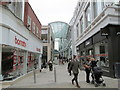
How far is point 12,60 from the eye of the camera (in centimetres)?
966

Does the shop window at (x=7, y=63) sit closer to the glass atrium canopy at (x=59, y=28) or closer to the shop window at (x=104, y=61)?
the shop window at (x=104, y=61)

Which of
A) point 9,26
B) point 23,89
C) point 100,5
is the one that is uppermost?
point 100,5

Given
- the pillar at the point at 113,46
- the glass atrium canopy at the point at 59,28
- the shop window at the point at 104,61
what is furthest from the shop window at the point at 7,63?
the glass atrium canopy at the point at 59,28

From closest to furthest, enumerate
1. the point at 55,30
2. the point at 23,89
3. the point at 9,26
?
1. the point at 23,89
2. the point at 9,26
3. the point at 55,30

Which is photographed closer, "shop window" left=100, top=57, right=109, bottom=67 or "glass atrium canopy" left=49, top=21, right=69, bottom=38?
"shop window" left=100, top=57, right=109, bottom=67

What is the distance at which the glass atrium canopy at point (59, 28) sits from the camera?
218ft

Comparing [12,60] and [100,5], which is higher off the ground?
[100,5]

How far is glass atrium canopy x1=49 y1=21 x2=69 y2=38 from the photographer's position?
2621 inches

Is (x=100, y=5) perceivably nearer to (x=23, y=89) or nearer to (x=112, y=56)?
(x=112, y=56)

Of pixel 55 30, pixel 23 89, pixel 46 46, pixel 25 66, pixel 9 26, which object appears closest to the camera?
pixel 23 89

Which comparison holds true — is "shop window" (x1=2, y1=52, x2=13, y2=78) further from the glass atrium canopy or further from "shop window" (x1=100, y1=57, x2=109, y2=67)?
the glass atrium canopy

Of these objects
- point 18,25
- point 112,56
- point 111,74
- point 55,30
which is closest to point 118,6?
point 112,56

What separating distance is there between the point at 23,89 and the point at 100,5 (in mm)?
10925

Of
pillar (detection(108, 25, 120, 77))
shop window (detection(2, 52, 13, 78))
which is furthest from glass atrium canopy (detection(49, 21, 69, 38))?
shop window (detection(2, 52, 13, 78))
